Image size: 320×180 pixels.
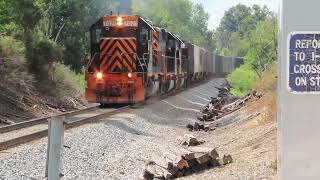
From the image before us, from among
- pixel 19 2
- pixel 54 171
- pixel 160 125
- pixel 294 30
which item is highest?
pixel 19 2

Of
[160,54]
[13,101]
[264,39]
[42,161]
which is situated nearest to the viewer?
[42,161]

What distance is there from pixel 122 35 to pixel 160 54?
280 centimetres

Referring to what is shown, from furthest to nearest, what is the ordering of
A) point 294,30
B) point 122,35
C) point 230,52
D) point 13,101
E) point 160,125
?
point 230,52 < point 122,35 < point 13,101 < point 160,125 < point 294,30

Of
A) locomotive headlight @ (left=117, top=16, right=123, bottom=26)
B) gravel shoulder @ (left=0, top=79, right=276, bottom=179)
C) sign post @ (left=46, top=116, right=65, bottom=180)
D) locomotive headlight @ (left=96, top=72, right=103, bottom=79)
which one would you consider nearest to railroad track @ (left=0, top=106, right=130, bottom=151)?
gravel shoulder @ (left=0, top=79, right=276, bottom=179)

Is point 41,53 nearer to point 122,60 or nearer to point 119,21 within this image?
point 119,21

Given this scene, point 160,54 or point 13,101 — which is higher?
point 160,54

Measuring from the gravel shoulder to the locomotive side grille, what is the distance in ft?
9.55

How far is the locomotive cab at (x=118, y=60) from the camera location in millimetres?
20906

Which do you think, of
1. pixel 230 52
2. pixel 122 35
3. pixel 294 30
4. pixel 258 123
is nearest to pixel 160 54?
pixel 122 35

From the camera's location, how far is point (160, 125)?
17938 mm

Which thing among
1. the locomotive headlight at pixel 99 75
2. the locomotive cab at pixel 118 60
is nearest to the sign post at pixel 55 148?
the locomotive cab at pixel 118 60

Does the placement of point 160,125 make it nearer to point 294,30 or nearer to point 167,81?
point 167,81

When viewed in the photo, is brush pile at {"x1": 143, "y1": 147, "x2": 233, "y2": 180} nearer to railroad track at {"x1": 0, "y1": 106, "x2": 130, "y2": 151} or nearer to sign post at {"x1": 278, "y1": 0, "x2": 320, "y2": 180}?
railroad track at {"x1": 0, "y1": 106, "x2": 130, "y2": 151}

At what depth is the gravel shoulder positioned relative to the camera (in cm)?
872
